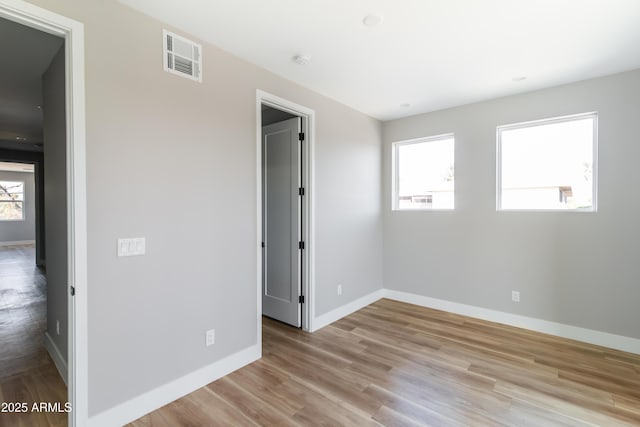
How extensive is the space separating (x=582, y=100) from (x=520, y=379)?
296 cm

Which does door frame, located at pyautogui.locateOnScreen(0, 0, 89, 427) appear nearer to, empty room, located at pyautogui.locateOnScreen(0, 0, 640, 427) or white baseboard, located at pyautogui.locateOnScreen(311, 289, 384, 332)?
empty room, located at pyautogui.locateOnScreen(0, 0, 640, 427)

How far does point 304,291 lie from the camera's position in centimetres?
347

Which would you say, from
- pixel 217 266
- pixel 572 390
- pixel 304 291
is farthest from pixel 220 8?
pixel 572 390

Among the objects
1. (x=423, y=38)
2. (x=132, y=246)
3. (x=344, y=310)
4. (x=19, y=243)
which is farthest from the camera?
(x=19, y=243)

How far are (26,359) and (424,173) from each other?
5.04 meters

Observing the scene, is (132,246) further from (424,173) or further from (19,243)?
(19,243)

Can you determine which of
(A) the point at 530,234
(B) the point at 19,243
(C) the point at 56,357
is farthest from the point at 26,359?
(B) the point at 19,243

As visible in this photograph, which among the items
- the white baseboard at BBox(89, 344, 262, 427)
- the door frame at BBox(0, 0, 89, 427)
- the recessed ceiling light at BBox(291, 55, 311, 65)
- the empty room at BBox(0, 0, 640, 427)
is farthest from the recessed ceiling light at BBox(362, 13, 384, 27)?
the white baseboard at BBox(89, 344, 262, 427)

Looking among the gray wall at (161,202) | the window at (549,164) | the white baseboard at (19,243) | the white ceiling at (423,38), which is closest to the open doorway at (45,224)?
the gray wall at (161,202)

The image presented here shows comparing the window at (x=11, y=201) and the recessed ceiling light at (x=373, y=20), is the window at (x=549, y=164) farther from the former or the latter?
the window at (x=11, y=201)

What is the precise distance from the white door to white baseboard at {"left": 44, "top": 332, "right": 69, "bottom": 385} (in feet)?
6.76

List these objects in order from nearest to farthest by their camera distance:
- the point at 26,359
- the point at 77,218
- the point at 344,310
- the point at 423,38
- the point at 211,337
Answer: the point at 77,218 → the point at 423,38 → the point at 211,337 → the point at 26,359 → the point at 344,310

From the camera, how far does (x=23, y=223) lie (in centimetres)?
1105

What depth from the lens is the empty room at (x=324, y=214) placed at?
1.92 meters
